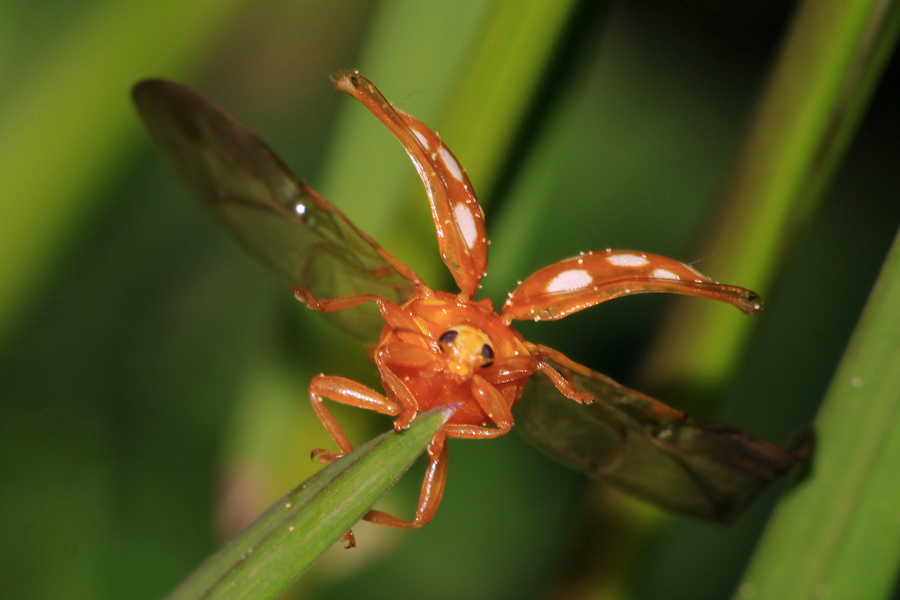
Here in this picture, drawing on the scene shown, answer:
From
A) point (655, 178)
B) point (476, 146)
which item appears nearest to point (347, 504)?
point (476, 146)

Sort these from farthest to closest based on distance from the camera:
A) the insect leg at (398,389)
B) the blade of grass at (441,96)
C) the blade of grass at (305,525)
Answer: the blade of grass at (441,96) < the insect leg at (398,389) < the blade of grass at (305,525)

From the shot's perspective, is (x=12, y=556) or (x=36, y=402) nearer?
(x=12, y=556)

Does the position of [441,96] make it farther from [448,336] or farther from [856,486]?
[856,486]

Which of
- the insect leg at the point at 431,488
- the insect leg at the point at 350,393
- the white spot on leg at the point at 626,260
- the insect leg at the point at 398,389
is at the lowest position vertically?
the insect leg at the point at 431,488

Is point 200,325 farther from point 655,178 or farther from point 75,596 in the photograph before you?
point 655,178

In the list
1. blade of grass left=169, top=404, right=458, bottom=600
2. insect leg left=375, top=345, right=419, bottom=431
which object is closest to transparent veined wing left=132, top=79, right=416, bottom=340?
insect leg left=375, top=345, right=419, bottom=431

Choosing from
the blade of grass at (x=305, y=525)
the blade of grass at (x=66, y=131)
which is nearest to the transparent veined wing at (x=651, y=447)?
the blade of grass at (x=305, y=525)

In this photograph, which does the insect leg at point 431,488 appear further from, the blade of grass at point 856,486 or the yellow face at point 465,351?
the blade of grass at point 856,486
